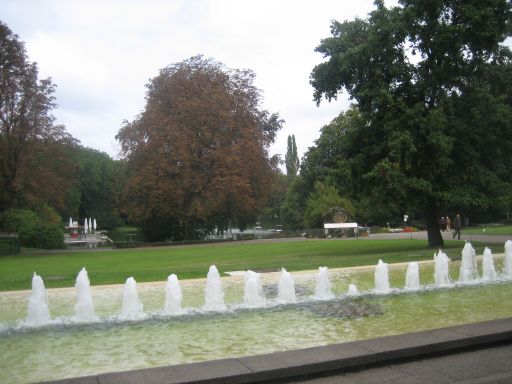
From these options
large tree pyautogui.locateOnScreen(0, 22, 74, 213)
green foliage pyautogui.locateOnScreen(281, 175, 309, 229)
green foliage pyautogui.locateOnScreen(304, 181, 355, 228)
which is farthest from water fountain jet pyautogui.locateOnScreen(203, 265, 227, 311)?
green foliage pyautogui.locateOnScreen(281, 175, 309, 229)

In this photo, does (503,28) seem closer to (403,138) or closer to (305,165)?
(403,138)

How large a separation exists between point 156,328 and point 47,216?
44999mm

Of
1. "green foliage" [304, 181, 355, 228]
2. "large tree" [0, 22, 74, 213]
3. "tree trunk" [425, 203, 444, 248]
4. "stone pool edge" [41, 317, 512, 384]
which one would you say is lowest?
"stone pool edge" [41, 317, 512, 384]

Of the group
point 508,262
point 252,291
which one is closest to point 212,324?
point 252,291

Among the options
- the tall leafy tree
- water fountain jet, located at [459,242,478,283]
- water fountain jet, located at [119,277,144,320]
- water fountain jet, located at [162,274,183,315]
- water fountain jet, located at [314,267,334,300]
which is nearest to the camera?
water fountain jet, located at [119,277,144,320]

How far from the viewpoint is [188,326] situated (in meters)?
10.6

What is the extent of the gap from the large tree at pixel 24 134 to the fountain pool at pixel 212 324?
2772cm

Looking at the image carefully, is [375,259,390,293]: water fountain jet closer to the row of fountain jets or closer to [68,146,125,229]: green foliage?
the row of fountain jets

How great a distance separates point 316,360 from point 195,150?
150ft

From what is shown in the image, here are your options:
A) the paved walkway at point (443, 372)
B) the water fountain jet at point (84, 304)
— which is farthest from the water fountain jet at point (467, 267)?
the water fountain jet at point (84, 304)

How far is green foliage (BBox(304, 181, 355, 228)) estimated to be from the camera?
215 feet

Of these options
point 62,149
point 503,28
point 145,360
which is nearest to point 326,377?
point 145,360

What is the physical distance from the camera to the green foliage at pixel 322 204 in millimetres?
65500

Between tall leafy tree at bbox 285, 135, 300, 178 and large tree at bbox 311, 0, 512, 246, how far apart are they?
8016 centimetres
